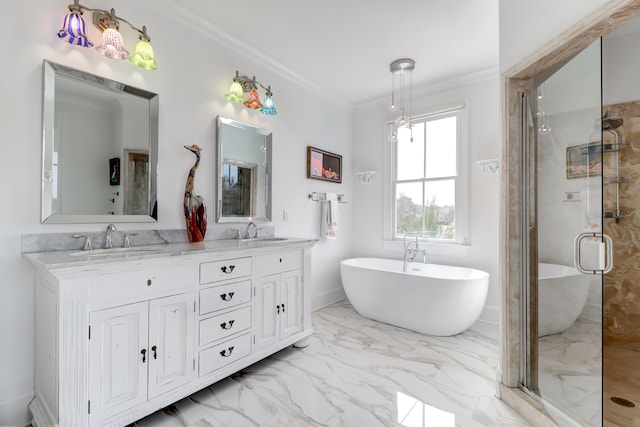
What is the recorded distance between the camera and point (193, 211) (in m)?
2.26

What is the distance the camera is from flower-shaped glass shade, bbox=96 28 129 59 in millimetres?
1737

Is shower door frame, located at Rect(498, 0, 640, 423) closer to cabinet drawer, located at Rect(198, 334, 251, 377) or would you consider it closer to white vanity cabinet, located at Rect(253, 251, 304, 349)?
white vanity cabinet, located at Rect(253, 251, 304, 349)

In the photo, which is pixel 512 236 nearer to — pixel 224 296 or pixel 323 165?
pixel 224 296

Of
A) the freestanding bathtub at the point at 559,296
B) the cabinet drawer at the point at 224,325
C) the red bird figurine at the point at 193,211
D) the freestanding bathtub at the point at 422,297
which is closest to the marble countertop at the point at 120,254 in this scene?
the red bird figurine at the point at 193,211

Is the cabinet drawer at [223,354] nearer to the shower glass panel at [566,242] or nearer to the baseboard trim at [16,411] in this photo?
the baseboard trim at [16,411]

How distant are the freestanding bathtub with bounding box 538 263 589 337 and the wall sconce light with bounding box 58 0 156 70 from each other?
2.83 meters

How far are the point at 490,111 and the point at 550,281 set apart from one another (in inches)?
83.8

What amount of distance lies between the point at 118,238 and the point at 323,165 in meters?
2.36

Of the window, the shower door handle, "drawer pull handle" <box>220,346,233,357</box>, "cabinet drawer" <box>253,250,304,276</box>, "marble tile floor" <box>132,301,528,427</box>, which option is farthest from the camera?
the window

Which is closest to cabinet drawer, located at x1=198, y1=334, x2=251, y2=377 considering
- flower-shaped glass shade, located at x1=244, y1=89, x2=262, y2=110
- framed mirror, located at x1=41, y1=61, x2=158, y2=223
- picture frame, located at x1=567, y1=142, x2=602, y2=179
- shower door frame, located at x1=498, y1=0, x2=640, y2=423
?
framed mirror, located at x1=41, y1=61, x2=158, y2=223

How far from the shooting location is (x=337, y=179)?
3.92 meters

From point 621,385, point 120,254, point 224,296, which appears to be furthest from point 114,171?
point 621,385

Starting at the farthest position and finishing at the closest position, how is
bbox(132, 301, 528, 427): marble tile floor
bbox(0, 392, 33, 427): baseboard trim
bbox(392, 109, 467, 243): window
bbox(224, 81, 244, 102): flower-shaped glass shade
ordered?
bbox(392, 109, 467, 243): window → bbox(224, 81, 244, 102): flower-shaped glass shade → bbox(132, 301, 528, 427): marble tile floor → bbox(0, 392, 33, 427): baseboard trim

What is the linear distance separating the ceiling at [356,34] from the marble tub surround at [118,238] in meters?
1.65
